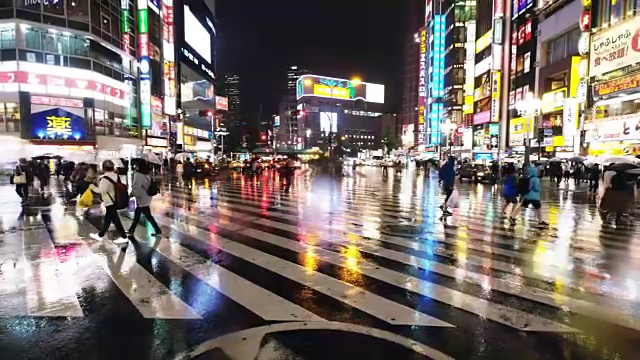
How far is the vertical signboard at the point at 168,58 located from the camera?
181 ft

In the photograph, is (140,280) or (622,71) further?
(622,71)

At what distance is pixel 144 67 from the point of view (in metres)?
46.5

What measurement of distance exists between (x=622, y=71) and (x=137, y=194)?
2811 cm

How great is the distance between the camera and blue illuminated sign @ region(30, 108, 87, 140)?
3388 cm

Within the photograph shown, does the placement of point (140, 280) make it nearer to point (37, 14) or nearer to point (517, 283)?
point (517, 283)

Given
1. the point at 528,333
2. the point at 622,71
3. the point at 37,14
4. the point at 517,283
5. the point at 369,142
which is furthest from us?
the point at 369,142

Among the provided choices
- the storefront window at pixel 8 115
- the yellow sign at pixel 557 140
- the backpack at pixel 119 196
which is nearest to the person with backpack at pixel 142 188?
the backpack at pixel 119 196

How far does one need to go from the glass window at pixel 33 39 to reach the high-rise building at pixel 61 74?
2cm

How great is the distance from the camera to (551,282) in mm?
6012

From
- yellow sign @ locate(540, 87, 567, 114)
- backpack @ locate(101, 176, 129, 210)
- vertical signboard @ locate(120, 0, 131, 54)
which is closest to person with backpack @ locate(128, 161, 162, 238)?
backpack @ locate(101, 176, 129, 210)

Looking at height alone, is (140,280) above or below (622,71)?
below

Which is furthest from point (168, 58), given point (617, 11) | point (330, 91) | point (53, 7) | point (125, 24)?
point (330, 91)

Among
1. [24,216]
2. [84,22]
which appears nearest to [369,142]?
[84,22]

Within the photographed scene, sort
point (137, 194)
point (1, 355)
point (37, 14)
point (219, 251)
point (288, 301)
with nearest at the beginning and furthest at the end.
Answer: point (1, 355), point (288, 301), point (219, 251), point (137, 194), point (37, 14)
